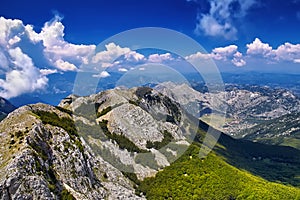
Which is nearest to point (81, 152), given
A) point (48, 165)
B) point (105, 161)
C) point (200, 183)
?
point (105, 161)

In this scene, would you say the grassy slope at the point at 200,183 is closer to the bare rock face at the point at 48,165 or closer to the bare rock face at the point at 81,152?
the bare rock face at the point at 81,152

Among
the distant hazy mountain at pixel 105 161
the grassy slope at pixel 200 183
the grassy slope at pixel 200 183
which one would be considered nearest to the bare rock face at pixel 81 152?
the distant hazy mountain at pixel 105 161

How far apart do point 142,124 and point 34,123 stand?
6896 centimetres

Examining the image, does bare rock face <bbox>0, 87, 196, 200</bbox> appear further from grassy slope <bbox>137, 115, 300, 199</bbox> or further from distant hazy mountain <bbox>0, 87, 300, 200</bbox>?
grassy slope <bbox>137, 115, 300, 199</bbox>

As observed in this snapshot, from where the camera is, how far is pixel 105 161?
113 meters

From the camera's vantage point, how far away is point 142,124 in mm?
150500

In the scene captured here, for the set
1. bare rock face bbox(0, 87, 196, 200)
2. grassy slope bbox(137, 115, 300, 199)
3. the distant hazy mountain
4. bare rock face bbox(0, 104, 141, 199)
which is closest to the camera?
bare rock face bbox(0, 104, 141, 199)

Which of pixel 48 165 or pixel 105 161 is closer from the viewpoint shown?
pixel 48 165

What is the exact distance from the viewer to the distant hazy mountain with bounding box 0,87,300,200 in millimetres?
75875

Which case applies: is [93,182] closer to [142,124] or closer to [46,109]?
[46,109]

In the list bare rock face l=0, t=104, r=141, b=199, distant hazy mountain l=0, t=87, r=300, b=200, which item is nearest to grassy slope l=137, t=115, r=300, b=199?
distant hazy mountain l=0, t=87, r=300, b=200

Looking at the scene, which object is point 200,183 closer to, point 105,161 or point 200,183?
point 200,183

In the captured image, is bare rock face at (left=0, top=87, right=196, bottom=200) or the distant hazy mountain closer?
bare rock face at (left=0, top=87, right=196, bottom=200)

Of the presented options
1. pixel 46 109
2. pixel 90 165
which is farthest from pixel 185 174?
pixel 46 109
